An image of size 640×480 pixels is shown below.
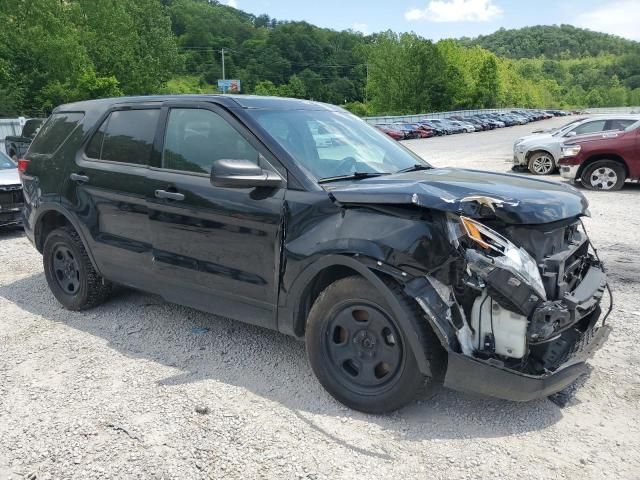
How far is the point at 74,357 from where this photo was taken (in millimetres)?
4109

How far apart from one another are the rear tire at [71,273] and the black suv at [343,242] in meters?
0.10

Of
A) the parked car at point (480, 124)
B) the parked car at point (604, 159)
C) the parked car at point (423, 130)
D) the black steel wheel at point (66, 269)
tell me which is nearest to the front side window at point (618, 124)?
the parked car at point (604, 159)

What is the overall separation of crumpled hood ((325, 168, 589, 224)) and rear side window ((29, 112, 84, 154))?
113 inches

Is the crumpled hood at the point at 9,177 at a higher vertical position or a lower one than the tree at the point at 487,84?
lower

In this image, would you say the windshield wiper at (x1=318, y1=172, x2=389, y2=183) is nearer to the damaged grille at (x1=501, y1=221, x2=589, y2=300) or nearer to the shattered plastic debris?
the damaged grille at (x1=501, y1=221, x2=589, y2=300)

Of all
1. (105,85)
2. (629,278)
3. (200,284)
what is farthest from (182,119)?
(105,85)

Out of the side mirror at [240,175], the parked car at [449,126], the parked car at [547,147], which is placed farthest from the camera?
the parked car at [449,126]

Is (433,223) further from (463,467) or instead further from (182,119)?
(182,119)

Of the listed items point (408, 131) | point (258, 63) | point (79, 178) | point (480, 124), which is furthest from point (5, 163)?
point (258, 63)

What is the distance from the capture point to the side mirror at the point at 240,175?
3.31 meters

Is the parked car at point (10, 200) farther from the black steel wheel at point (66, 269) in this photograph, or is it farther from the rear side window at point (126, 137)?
the rear side window at point (126, 137)

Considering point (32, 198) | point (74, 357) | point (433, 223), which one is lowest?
point (74, 357)

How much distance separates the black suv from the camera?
9.44 feet

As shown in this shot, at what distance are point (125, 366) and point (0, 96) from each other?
43.1m
